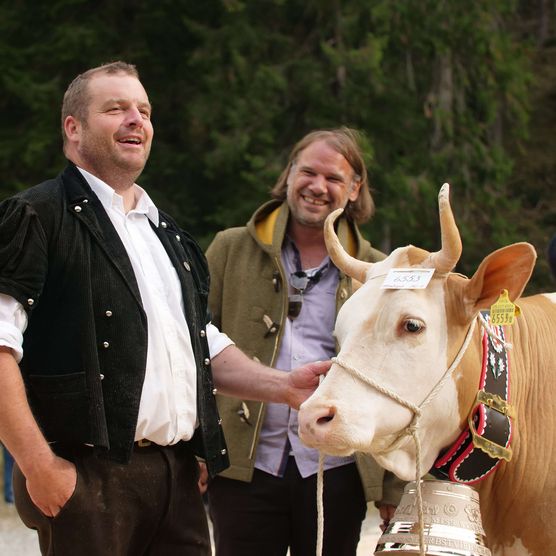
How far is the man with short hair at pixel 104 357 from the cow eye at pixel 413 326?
33cm

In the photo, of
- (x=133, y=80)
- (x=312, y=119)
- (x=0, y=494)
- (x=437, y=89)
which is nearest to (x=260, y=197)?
(x=312, y=119)

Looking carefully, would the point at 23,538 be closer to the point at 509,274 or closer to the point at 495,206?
the point at 509,274

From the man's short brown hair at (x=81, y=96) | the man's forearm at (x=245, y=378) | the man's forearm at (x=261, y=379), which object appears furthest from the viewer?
the man's forearm at (x=245, y=378)

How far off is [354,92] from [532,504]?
11136 millimetres

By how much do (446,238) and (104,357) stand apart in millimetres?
1083

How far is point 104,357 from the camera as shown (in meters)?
2.79

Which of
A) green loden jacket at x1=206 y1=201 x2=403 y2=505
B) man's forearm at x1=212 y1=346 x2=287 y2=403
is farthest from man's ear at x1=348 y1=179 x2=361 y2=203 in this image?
man's forearm at x1=212 y1=346 x2=287 y2=403

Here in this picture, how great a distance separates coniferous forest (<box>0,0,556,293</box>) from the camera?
13562 millimetres

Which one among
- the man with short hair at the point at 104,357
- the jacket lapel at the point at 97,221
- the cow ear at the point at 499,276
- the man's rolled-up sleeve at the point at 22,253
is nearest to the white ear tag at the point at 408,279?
the cow ear at the point at 499,276

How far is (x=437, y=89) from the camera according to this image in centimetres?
1458

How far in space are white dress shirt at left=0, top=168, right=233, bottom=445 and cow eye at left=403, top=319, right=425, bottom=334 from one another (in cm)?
70

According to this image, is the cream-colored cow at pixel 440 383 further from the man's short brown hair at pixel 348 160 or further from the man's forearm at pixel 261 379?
the man's short brown hair at pixel 348 160

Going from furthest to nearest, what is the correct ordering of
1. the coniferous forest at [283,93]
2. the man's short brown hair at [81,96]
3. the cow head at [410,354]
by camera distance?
the coniferous forest at [283,93] → the man's short brown hair at [81,96] → the cow head at [410,354]

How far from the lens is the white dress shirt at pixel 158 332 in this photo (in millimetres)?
2871
